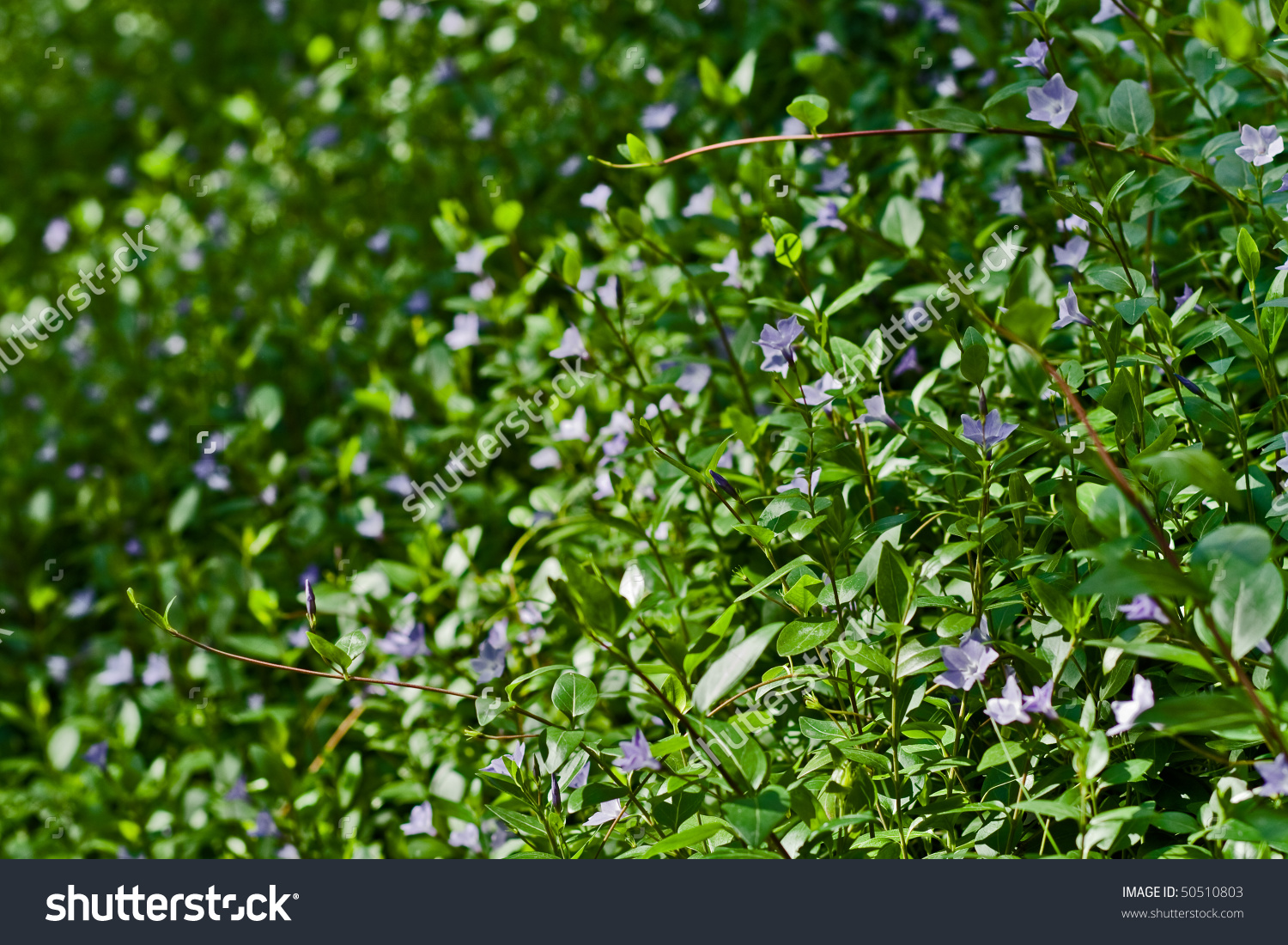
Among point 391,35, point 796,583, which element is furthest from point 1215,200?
point 391,35

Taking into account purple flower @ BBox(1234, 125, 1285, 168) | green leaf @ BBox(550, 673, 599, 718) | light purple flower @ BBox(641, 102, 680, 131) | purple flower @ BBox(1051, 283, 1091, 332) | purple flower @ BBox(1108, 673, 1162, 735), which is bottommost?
purple flower @ BBox(1108, 673, 1162, 735)

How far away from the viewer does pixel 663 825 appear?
1068mm

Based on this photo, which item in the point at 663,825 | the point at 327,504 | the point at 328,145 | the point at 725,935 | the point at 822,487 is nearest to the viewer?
the point at 725,935

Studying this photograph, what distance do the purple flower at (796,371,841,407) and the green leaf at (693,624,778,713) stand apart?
0.99 feet

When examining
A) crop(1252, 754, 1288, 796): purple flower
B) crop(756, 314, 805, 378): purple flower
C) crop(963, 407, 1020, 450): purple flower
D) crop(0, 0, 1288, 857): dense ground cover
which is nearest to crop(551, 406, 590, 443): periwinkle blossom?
crop(0, 0, 1288, 857): dense ground cover

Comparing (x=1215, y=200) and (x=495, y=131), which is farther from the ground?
(x=495, y=131)

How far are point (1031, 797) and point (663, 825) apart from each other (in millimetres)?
380

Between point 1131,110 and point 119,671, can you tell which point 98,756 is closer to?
point 119,671

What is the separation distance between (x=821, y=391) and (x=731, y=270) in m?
0.39

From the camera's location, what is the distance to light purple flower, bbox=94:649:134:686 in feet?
6.00

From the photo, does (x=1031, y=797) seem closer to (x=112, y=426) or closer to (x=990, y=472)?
(x=990, y=472)

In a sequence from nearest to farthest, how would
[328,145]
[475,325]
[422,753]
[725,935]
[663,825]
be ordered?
[725,935] < [663,825] < [422,753] < [475,325] < [328,145]

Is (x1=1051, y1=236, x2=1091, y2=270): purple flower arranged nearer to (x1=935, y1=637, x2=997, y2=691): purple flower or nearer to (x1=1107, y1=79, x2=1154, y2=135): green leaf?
(x1=1107, y1=79, x2=1154, y2=135): green leaf

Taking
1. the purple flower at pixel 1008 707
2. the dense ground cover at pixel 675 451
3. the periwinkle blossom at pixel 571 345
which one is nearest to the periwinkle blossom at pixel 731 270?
the dense ground cover at pixel 675 451
